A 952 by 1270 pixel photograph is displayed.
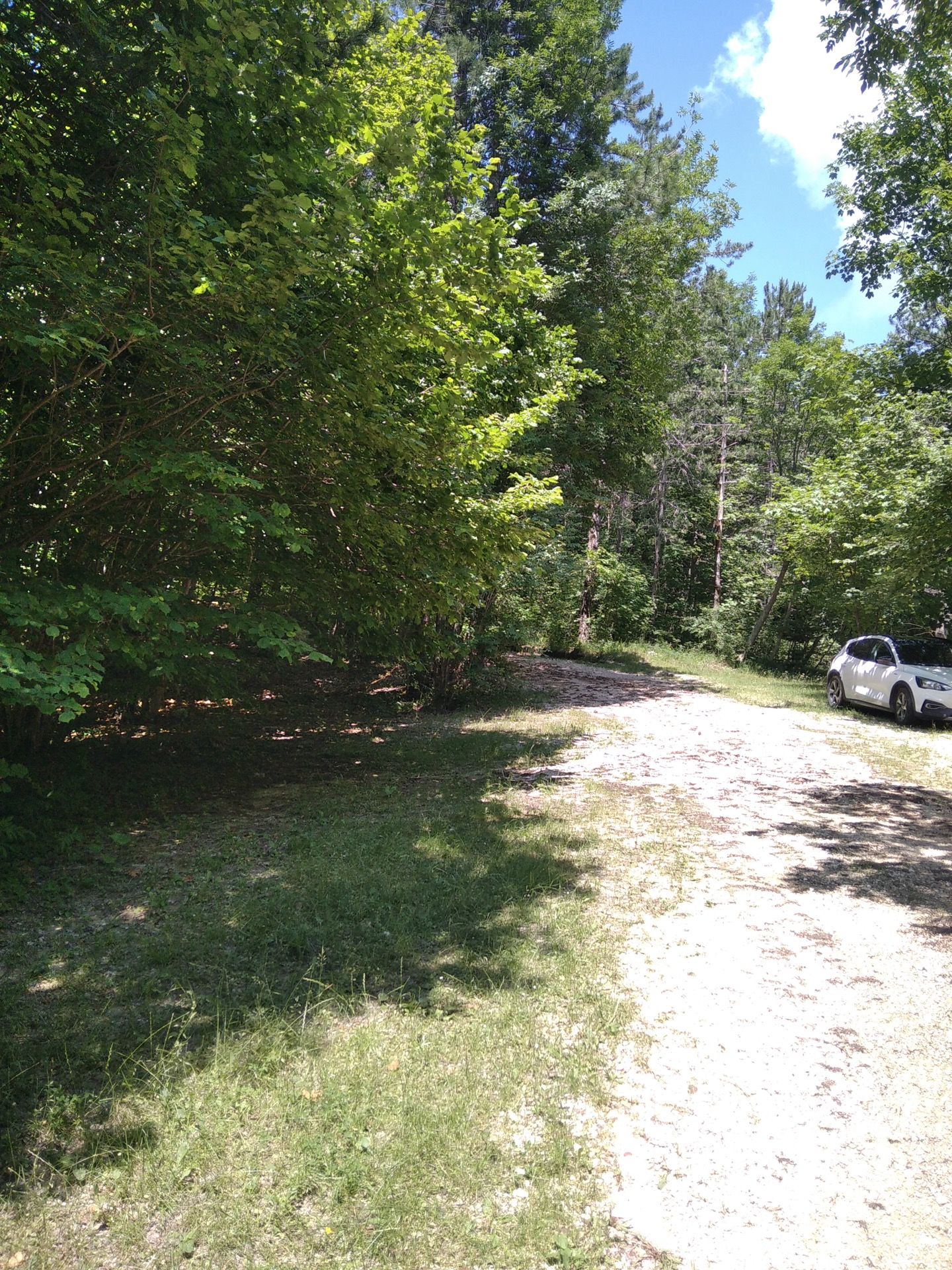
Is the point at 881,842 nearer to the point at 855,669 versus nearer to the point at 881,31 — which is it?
the point at 881,31

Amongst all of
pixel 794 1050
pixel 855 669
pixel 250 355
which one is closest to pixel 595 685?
pixel 855 669

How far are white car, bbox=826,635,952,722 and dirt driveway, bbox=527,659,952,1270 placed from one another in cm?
646

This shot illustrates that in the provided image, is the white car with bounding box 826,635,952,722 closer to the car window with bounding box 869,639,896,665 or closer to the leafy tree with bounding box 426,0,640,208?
the car window with bounding box 869,639,896,665

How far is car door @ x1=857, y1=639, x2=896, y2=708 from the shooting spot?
48.5 ft

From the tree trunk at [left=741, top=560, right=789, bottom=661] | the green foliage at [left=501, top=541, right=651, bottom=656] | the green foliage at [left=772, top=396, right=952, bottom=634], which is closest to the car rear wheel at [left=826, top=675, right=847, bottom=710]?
the green foliage at [left=772, top=396, right=952, bottom=634]

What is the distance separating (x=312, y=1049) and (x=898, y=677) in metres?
13.6

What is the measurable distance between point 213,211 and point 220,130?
56cm

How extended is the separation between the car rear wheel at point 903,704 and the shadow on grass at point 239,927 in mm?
8912

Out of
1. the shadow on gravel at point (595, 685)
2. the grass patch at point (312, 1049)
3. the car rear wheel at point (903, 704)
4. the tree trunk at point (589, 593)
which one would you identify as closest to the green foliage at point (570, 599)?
the tree trunk at point (589, 593)

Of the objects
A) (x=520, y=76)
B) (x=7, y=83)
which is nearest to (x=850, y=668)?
(x=520, y=76)

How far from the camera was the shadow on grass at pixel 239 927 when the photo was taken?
11.7 feet

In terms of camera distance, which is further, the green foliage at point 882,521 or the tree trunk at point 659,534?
the tree trunk at point 659,534

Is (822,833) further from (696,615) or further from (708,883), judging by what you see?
(696,615)

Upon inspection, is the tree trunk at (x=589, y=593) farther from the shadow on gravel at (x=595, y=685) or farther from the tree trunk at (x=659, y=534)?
the tree trunk at (x=659, y=534)
